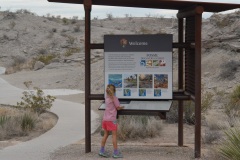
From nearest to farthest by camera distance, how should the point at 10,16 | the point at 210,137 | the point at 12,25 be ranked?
1. the point at 210,137
2. the point at 12,25
3. the point at 10,16

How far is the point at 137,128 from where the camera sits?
489 inches

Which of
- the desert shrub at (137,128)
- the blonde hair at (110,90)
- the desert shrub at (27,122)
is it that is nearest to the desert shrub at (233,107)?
the desert shrub at (137,128)

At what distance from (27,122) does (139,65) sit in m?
4.80

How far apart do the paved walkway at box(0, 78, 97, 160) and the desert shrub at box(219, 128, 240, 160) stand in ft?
10.7

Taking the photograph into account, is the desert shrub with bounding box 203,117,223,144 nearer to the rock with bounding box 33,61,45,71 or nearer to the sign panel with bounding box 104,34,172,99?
the sign panel with bounding box 104,34,172,99

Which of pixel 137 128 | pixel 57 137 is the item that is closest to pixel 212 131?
pixel 137 128

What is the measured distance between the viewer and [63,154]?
1011 centimetres

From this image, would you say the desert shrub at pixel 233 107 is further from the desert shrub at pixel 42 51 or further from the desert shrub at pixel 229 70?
the desert shrub at pixel 42 51

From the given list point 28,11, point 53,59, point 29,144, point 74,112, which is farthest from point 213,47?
point 28,11

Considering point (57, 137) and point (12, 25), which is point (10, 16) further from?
point (57, 137)

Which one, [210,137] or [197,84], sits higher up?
[197,84]

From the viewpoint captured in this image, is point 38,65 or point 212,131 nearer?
point 212,131

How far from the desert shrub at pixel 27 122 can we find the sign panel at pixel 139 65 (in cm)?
417

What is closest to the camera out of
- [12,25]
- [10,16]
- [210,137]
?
[210,137]
